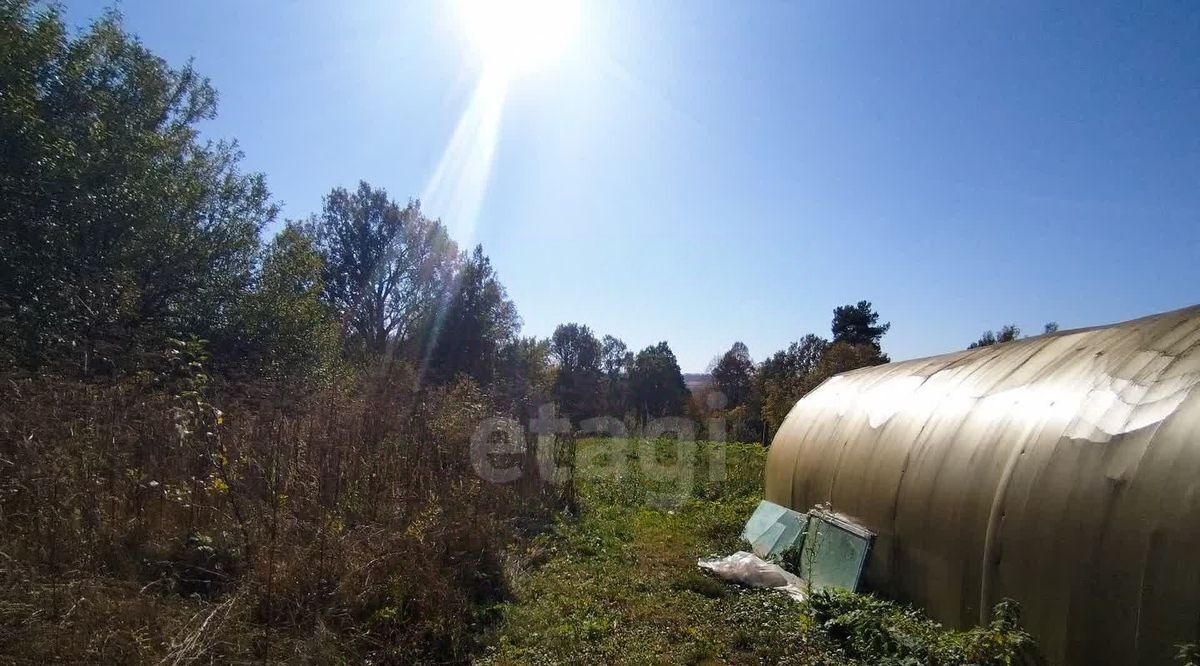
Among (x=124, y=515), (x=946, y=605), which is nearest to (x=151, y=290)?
(x=124, y=515)

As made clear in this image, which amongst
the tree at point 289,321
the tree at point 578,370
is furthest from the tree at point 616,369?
the tree at point 289,321

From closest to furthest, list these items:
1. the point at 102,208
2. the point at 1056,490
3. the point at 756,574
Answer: the point at 1056,490 → the point at 756,574 → the point at 102,208

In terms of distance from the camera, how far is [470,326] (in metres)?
26.8

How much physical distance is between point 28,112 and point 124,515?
24.6 feet

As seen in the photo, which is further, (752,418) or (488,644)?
(752,418)

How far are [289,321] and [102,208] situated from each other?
4858 millimetres

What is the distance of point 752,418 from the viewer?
2689 centimetres

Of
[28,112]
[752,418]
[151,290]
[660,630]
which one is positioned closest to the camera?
[660,630]

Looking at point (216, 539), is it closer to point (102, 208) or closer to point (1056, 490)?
point (1056, 490)

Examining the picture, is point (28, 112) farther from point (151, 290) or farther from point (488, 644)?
point (488, 644)

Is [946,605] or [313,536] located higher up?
[313,536]

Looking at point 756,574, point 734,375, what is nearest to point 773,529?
point 756,574

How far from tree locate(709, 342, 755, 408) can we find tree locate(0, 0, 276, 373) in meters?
30.7

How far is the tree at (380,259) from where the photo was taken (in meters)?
27.1
